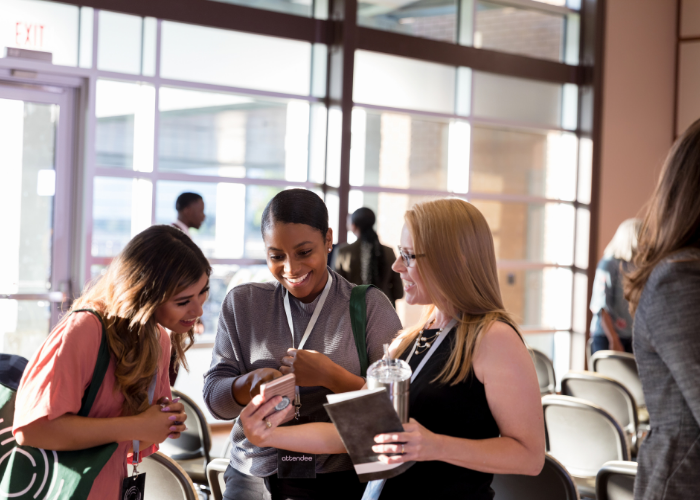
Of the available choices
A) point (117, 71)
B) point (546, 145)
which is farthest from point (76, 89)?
point (546, 145)

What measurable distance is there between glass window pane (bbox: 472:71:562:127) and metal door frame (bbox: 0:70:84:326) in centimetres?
386

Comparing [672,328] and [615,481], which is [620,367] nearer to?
[615,481]

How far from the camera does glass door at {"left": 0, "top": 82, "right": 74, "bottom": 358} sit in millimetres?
4984

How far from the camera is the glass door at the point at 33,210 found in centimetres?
498

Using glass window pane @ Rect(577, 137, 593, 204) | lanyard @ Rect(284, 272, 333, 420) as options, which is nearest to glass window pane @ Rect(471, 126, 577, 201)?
glass window pane @ Rect(577, 137, 593, 204)

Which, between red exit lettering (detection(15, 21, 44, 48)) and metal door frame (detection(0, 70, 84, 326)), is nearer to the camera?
red exit lettering (detection(15, 21, 44, 48))

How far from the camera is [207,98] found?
18.9ft

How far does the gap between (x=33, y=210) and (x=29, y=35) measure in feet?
4.07

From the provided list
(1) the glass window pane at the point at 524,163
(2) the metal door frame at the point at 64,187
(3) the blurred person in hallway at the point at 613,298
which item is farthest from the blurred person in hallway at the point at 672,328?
(1) the glass window pane at the point at 524,163

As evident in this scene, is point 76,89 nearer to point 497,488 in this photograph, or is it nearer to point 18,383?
point 18,383

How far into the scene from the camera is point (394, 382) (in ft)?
4.37

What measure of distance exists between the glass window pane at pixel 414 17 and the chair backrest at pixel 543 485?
5.06 m

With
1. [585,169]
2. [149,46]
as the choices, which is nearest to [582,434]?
[149,46]

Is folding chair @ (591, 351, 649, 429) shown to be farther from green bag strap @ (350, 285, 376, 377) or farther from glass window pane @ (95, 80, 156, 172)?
glass window pane @ (95, 80, 156, 172)
